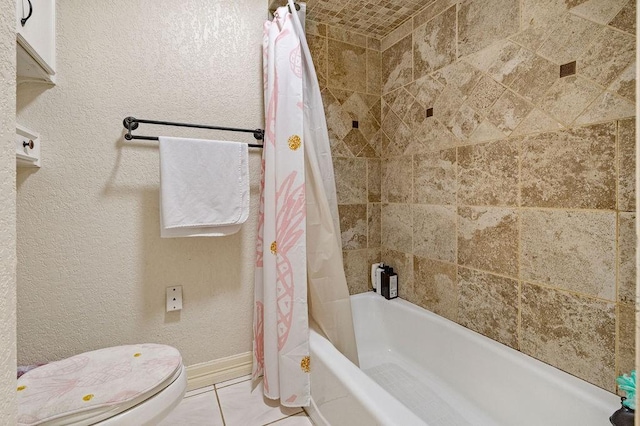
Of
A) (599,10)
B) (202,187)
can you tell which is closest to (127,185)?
(202,187)

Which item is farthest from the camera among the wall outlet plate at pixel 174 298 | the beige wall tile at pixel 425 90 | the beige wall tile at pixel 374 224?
the beige wall tile at pixel 374 224

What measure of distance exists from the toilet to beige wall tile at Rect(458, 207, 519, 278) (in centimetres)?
132

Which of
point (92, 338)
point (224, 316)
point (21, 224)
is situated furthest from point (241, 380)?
point (21, 224)

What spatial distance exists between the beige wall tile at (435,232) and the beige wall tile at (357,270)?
35 cm

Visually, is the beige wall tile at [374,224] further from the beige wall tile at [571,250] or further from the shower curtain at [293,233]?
the beige wall tile at [571,250]

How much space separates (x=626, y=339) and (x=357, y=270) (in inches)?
47.7

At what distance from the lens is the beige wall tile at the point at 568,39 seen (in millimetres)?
966

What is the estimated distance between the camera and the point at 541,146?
3.58ft

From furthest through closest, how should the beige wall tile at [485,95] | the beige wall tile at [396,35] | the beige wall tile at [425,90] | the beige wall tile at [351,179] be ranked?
the beige wall tile at [351,179] < the beige wall tile at [396,35] < the beige wall tile at [425,90] < the beige wall tile at [485,95]

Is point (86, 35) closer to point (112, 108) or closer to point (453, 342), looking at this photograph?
point (112, 108)

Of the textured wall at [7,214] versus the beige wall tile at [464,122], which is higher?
the beige wall tile at [464,122]

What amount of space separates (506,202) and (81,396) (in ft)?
5.35

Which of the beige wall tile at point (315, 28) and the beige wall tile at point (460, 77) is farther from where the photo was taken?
the beige wall tile at point (315, 28)

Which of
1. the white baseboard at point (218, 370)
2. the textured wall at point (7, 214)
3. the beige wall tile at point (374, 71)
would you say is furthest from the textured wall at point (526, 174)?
the textured wall at point (7, 214)
